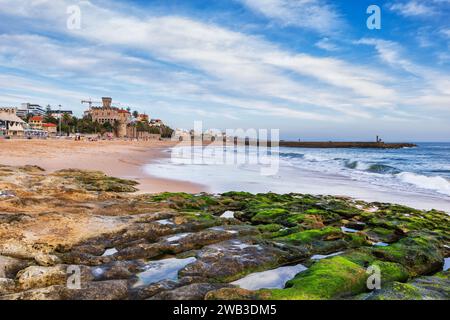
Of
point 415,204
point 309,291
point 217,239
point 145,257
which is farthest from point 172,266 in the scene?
point 415,204

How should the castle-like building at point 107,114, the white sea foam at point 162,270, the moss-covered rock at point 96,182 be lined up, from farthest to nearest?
the castle-like building at point 107,114 → the moss-covered rock at point 96,182 → the white sea foam at point 162,270

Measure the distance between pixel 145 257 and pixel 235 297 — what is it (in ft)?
8.65

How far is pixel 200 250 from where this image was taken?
6875 mm

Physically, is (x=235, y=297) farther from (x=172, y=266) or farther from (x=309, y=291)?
(x=172, y=266)

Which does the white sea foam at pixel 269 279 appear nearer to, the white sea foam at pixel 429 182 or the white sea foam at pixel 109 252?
the white sea foam at pixel 109 252

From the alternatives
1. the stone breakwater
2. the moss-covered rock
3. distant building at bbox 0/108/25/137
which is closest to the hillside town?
distant building at bbox 0/108/25/137

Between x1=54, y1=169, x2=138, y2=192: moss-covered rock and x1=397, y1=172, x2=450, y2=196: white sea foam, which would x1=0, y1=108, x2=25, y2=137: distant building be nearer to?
x1=54, y1=169, x2=138, y2=192: moss-covered rock

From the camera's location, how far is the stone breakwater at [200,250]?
5.12m

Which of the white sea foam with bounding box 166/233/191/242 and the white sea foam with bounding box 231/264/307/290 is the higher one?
the white sea foam with bounding box 166/233/191/242

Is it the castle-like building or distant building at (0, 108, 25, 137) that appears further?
the castle-like building

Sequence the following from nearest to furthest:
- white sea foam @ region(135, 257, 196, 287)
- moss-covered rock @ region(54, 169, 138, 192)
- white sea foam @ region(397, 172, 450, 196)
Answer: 1. white sea foam @ region(135, 257, 196, 287)
2. moss-covered rock @ region(54, 169, 138, 192)
3. white sea foam @ region(397, 172, 450, 196)

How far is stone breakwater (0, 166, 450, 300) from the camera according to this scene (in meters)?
5.12

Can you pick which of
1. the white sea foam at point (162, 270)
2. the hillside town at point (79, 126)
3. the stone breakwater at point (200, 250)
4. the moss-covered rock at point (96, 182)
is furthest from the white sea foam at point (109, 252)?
the hillside town at point (79, 126)
